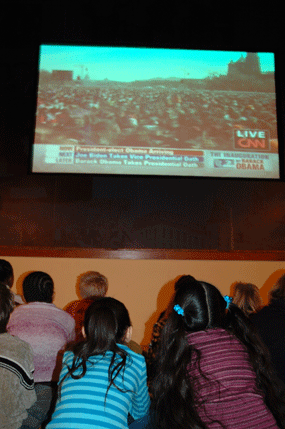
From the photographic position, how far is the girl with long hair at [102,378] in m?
1.14

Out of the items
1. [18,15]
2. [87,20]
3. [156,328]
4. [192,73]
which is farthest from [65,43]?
[156,328]

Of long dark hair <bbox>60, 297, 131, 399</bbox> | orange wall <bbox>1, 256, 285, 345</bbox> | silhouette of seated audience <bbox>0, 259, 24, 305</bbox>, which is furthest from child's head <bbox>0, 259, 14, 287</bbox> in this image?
orange wall <bbox>1, 256, 285, 345</bbox>

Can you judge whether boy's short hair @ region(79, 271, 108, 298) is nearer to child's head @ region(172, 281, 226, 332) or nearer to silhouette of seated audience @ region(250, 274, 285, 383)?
silhouette of seated audience @ region(250, 274, 285, 383)

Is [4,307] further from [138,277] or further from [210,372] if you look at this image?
[138,277]

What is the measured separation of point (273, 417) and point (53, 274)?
8.67 ft

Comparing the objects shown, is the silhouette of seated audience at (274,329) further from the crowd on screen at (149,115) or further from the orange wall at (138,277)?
the crowd on screen at (149,115)

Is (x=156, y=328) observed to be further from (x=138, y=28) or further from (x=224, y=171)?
(x=138, y=28)

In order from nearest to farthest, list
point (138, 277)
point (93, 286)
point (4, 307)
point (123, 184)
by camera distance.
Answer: point (4, 307) → point (93, 286) → point (138, 277) → point (123, 184)

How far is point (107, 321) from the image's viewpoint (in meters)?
1.27

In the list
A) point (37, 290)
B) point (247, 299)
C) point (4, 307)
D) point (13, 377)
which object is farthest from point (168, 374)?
point (247, 299)

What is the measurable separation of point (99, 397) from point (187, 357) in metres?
0.32

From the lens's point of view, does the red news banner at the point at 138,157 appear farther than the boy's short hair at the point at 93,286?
Yes

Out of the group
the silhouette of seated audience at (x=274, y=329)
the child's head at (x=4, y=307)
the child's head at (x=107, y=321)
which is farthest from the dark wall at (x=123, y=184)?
the child's head at (x=107, y=321)

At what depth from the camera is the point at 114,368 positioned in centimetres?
120
